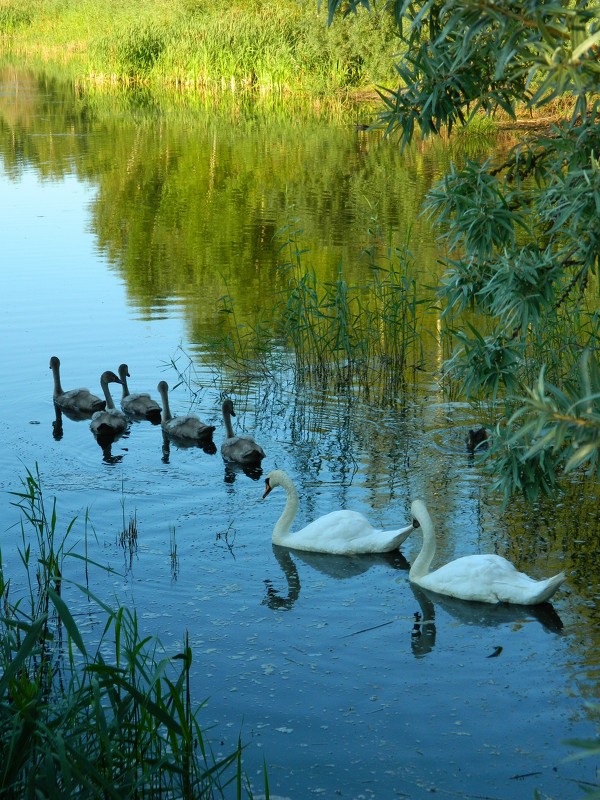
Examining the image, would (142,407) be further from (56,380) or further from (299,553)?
(299,553)

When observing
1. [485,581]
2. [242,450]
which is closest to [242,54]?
[242,450]

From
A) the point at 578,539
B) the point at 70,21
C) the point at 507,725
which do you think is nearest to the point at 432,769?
the point at 507,725

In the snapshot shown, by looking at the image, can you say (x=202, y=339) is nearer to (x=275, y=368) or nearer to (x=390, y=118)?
(x=275, y=368)

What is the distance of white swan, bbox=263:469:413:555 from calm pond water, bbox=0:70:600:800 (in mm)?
102

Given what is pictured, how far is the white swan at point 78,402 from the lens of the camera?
11516 mm

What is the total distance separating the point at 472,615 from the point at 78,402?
569cm

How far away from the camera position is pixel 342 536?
26.4ft

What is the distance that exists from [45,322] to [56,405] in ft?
11.1

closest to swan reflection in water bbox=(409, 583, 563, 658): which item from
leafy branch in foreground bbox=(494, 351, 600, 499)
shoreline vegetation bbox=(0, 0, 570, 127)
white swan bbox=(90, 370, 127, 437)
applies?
leafy branch in foreground bbox=(494, 351, 600, 499)

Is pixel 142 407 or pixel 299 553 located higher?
pixel 299 553

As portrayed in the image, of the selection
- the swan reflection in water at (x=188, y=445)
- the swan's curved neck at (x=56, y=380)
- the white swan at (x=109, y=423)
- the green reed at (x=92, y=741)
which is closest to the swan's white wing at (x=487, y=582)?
the green reed at (x=92, y=741)

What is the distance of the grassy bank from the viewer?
35062 mm

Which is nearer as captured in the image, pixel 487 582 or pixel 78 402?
pixel 487 582

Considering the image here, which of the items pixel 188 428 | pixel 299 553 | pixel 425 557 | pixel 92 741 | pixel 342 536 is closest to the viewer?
pixel 92 741
